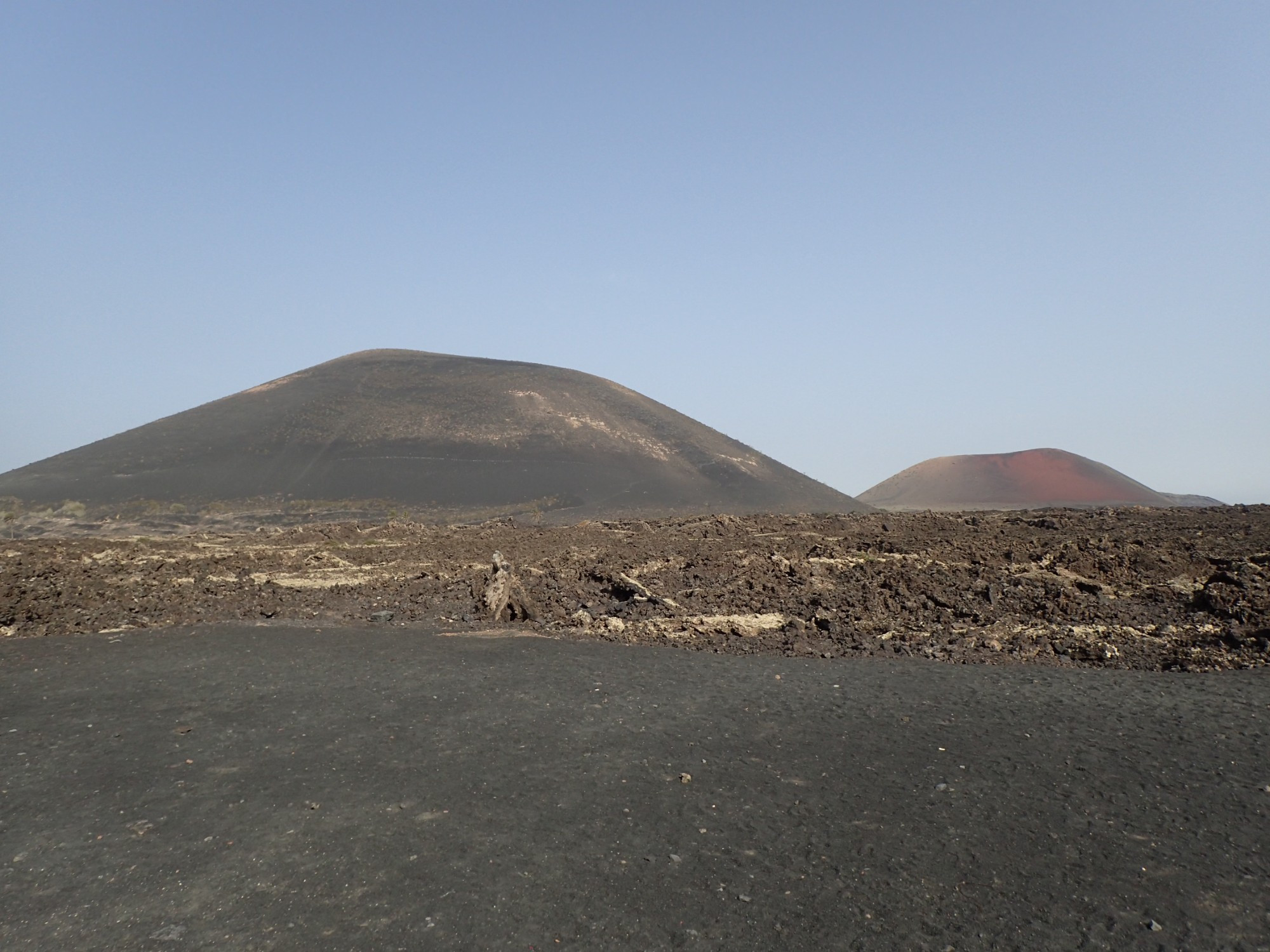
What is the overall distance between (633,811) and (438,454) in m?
50.4

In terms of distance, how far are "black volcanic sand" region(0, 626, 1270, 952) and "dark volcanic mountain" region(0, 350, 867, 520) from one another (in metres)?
34.8

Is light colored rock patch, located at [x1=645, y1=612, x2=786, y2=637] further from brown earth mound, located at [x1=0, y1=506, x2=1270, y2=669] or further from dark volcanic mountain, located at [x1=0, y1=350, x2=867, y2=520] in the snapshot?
dark volcanic mountain, located at [x1=0, y1=350, x2=867, y2=520]

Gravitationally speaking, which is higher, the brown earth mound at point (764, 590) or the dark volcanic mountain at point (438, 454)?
the dark volcanic mountain at point (438, 454)

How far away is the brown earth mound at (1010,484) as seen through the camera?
3223 inches

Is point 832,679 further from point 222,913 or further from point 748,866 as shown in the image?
point 222,913

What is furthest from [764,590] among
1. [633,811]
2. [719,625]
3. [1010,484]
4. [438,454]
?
[1010,484]

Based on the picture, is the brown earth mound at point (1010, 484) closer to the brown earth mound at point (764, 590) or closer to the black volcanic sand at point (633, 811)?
the brown earth mound at point (764, 590)

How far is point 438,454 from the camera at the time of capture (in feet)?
178

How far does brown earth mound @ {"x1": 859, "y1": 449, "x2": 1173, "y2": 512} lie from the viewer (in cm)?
8188

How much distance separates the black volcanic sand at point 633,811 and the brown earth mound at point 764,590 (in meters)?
1.89

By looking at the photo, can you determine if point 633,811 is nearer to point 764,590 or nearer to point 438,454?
point 764,590

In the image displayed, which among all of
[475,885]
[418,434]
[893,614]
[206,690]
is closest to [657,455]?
[418,434]

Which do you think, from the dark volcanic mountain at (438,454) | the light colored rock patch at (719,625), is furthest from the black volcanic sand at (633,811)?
the dark volcanic mountain at (438,454)

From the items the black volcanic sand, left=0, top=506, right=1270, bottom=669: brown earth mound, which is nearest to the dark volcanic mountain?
left=0, top=506, right=1270, bottom=669: brown earth mound
